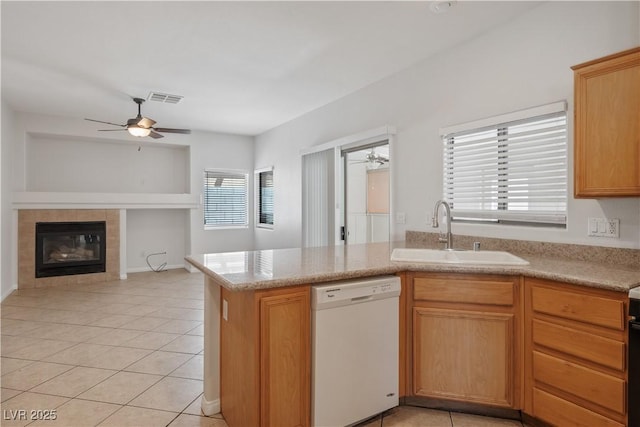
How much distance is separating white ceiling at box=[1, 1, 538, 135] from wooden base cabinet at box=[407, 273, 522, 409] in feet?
6.36

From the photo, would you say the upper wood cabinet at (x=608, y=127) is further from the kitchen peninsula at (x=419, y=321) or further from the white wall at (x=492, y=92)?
the kitchen peninsula at (x=419, y=321)

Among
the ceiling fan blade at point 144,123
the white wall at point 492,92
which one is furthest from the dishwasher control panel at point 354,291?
the ceiling fan blade at point 144,123

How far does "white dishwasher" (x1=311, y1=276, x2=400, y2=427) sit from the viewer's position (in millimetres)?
1826

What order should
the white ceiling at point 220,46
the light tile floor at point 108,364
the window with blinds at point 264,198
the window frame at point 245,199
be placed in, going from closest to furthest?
the light tile floor at point 108,364, the white ceiling at point 220,46, the window with blinds at point 264,198, the window frame at point 245,199

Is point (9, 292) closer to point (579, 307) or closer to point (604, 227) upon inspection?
point (579, 307)

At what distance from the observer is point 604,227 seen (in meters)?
2.15

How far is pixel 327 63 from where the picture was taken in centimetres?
344

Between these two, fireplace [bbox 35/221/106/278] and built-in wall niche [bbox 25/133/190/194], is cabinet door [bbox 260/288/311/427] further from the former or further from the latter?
built-in wall niche [bbox 25/133/190/194]

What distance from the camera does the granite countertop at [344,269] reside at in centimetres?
167

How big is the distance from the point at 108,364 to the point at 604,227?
3.72 m

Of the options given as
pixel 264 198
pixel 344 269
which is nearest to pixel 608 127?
pixel 344 269

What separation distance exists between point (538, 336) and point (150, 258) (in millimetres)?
6611

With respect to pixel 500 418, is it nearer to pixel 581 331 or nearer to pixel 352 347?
pixel 581 331

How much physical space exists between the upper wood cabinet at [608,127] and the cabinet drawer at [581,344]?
2.65ft
